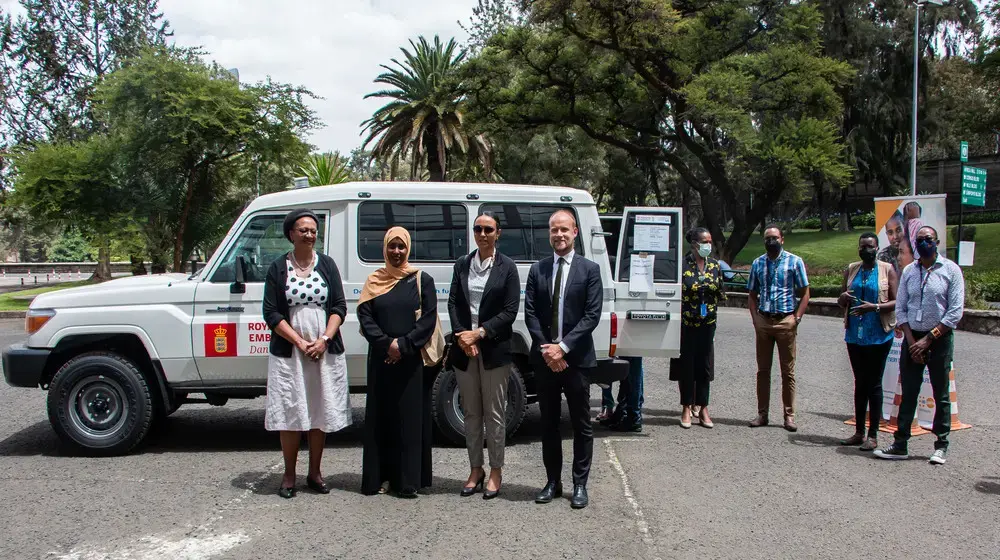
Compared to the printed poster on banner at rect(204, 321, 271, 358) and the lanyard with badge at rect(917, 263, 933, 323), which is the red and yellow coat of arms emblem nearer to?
the printed poster on banner at rect(204, 321, 271, 358)

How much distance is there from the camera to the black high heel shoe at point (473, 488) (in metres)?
5.77

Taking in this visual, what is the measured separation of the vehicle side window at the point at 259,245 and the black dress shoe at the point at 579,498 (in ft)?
10.5

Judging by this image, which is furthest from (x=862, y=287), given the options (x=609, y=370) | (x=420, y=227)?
(x=420, y=227)

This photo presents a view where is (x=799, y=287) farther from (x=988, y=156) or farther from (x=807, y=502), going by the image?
(x=988, y=156)

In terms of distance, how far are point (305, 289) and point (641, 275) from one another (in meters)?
3.22

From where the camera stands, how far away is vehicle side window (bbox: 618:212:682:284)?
7.54 metres

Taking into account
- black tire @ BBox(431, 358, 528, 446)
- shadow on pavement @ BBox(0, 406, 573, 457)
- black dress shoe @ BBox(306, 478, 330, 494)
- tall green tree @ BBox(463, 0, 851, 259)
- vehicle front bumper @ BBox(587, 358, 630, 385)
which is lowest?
shadow on pavement @ BBox(0, 406, 573, 457)

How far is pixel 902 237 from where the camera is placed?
8.33 metres

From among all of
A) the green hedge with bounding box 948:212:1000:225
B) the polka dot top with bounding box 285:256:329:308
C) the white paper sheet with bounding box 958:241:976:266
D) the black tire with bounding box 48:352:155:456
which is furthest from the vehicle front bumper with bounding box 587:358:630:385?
the green hedge with bounding box 948:212:1000:225

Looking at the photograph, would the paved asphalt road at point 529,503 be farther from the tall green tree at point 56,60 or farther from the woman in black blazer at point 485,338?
the tall green tree at point 56,60

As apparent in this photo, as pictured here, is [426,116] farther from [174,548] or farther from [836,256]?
[174,548]

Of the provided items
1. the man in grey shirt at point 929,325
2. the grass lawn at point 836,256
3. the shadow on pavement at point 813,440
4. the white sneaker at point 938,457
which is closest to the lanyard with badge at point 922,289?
the man in grey shirt at point 929,325

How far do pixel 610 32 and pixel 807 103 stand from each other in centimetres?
861

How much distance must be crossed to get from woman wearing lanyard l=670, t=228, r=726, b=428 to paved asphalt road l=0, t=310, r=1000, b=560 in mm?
419
